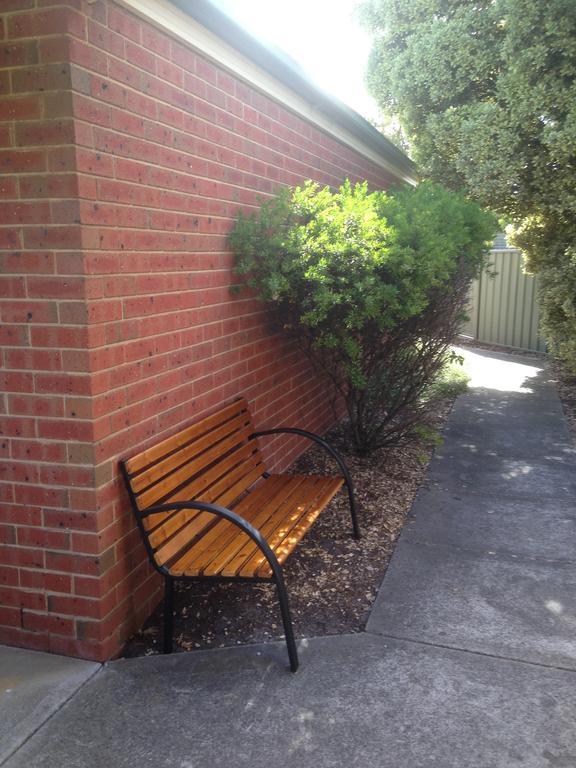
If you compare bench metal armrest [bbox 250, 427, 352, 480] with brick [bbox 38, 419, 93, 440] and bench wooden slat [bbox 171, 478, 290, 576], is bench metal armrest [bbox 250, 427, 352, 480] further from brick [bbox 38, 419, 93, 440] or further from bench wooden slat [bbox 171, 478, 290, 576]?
brick [bbox 38, 419, 93, 440]

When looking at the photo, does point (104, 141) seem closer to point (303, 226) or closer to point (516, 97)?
point (303, 226)

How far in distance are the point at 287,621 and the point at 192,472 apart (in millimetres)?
937

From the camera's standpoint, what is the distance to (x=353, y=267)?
406 centimetres

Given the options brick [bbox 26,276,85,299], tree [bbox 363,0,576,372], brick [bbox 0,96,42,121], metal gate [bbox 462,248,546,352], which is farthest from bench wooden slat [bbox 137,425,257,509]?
metal gate [bbox 462,248,546,352]

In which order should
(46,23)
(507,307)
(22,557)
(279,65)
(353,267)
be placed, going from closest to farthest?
(46,23) < (22,557) < (353,267) < (279,65) < (507,307)

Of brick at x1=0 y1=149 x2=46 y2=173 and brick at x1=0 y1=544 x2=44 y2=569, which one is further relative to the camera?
brick at x1=0 y1=544 x2=44 y2=569

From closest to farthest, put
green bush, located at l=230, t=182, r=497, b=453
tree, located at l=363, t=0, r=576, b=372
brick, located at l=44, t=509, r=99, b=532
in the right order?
1. brick, located at l=44, t=509, r=99, b=532
2. green bush, located at l=230, t=182, r=497, b=453
3. tree, located at l=363, t=0, r=576, b=372

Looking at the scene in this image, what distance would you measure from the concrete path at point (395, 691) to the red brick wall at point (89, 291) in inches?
17.0

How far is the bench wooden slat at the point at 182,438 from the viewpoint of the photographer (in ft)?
9.72

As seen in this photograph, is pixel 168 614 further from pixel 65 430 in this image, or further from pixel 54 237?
pixel 54 237

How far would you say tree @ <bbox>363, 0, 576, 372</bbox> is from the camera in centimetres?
686

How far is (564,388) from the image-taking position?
9219 mm

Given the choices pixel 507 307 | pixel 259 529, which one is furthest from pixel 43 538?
pixel 507 307

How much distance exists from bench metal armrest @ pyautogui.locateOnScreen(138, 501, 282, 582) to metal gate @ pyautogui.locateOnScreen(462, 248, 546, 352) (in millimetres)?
10825
